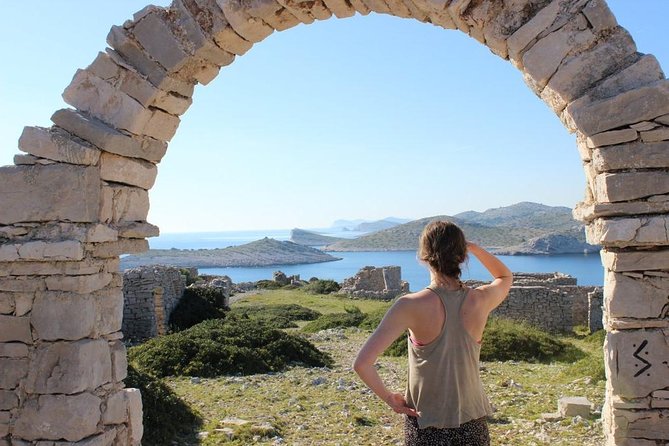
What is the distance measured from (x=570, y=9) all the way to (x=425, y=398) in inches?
125

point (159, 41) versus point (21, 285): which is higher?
point (159, 41)

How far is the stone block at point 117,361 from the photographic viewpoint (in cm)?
558

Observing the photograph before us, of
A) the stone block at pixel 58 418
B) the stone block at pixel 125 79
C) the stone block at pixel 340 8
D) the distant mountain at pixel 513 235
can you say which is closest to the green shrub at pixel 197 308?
the stone block at pixel 58 418

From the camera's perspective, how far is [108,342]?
557 centimetres

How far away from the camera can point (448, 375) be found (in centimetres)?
340

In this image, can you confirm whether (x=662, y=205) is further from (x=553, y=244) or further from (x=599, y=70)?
(x=553, y=244)

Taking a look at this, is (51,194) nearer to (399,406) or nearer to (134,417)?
(134,417)

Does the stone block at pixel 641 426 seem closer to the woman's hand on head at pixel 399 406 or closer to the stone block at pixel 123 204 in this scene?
the woman's hand on head at pixel 399 406

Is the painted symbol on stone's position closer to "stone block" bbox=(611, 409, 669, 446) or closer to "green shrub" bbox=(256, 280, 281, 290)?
"stone block" bbox=(611, 409, 669, 446)

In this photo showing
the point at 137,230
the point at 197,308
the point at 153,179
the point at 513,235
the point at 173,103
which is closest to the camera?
the point at 137,230

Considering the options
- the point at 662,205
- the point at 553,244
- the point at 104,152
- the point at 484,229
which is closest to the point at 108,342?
the point at 104,152

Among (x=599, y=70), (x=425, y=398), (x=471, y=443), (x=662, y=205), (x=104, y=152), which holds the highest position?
(x=599, y=70)

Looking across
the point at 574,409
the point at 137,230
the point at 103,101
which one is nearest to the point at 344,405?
the point at 574,409

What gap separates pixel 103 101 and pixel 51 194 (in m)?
0.95
